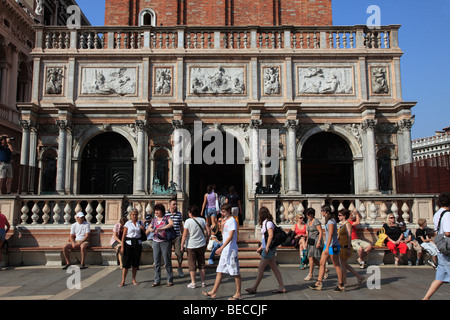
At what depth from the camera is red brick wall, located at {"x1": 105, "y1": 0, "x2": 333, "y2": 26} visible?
20891 mm

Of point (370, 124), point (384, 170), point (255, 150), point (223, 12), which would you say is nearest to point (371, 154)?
point (384, 170)

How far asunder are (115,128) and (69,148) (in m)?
2.18

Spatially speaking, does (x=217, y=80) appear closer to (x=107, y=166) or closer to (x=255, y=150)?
(x=255, y=150)

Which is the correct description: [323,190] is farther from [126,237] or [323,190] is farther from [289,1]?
[126,237]

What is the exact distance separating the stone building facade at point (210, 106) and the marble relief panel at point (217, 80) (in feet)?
Result: 0.15

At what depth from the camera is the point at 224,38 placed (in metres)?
17.5

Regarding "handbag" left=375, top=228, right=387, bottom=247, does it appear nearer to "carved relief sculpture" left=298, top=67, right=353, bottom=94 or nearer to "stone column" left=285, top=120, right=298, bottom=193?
"stone column" left=285, top=120, right=298, bottom=193

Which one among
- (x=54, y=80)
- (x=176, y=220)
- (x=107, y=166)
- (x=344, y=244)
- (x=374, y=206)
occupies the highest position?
(x=54, y=80)

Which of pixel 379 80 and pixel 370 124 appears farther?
pixel 379 80

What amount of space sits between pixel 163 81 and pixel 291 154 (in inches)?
265

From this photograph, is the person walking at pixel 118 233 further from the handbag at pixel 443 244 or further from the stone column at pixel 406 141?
the stone column at pixel 406 141

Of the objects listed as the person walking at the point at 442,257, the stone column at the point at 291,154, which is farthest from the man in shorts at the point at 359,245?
the stone column at the point at 291,154

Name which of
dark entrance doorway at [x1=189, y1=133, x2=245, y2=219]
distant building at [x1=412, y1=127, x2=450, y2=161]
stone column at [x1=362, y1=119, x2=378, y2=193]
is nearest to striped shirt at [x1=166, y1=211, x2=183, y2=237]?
dark entrance doorway at [x1=189, y1=133, x2=245, y2=219]

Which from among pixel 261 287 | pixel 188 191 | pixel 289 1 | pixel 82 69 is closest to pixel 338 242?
pixel 261 287
